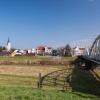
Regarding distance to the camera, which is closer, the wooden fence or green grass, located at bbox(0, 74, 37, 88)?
the wooden fence

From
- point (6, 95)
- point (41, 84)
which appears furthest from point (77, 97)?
point (41, 84)

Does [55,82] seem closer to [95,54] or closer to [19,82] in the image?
Result: [19,82]

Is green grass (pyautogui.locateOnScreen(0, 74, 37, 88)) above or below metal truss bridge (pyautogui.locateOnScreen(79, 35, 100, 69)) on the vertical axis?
below

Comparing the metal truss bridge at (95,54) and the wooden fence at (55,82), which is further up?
the metal truss bridge at (95,54)

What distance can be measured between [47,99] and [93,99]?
3716mm

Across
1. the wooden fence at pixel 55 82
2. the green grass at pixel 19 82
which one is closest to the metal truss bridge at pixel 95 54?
the wooden fence at pixel 55 82

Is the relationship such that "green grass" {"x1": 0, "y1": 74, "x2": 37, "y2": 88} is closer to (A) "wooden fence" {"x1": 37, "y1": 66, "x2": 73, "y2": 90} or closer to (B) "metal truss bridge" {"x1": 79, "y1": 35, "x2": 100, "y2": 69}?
(A) "wooden fence" {"x1": 37, "y1": 66, "x2": 73, "y2": 90}

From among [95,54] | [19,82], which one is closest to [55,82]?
[19,82]

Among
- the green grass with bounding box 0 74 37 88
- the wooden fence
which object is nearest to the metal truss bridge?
the wooden fence

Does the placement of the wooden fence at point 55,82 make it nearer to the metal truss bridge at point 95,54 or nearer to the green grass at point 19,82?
the green grass at point 19,82

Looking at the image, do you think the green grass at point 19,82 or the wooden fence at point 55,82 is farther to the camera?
the green grass at point 19,82

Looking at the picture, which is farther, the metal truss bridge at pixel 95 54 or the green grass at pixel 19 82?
the green grass at pixel 19 82

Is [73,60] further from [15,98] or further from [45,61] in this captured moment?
[15,98]

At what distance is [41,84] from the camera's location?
122 feet
